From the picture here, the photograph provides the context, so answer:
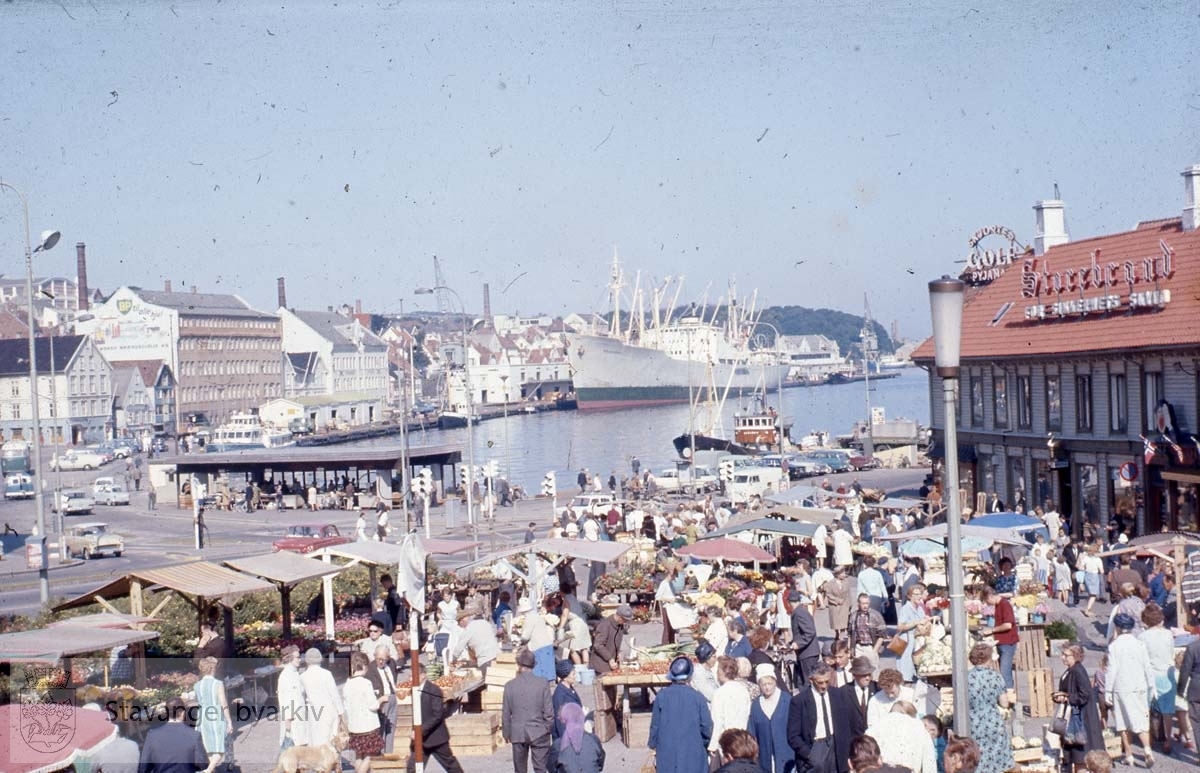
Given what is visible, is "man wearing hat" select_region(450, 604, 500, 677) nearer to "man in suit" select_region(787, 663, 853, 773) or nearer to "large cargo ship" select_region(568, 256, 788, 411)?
"man in suit" select_region(787, 663, 853, 773)

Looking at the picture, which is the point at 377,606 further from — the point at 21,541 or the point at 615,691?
the point at 21,541

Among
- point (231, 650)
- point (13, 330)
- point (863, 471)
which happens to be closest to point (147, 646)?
point (231, 650)

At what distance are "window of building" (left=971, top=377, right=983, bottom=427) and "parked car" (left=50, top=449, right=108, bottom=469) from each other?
7959cm

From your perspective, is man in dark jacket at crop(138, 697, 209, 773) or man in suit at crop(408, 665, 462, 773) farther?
man in suit at crop(408, 665, 462, 773)

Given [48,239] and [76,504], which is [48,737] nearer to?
[48,239]

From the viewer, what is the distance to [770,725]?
1064 cm

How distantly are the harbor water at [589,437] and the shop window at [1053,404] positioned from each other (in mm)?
48557

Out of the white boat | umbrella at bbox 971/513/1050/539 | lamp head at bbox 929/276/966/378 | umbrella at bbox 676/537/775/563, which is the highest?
lamp head at bbox 929/276/966/378

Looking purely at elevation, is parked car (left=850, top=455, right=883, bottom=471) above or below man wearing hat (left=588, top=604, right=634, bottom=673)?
below

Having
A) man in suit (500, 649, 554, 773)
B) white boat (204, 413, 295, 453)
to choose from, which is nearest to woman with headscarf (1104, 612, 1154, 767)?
man in suit (500, 649, 554, 773)

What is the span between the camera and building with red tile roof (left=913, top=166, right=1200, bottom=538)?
31.1 m

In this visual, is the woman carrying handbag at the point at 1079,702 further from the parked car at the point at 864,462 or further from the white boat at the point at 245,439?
the white boat at the point at 245,439

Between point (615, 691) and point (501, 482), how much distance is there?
1662 inches

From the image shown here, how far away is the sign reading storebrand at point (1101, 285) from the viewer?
33625mm
